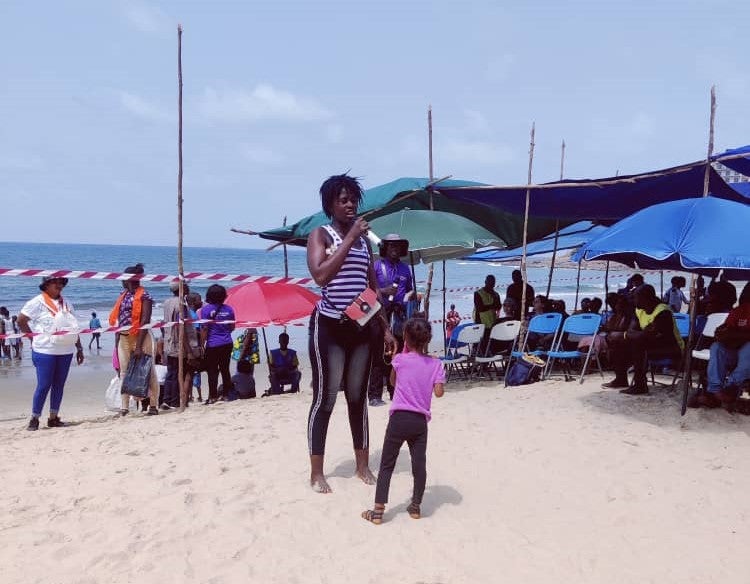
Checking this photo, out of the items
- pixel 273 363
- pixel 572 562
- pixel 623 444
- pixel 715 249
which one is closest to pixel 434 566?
pixel 572 562

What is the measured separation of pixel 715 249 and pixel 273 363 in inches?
227

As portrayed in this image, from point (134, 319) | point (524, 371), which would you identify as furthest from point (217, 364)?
point (524, 371)

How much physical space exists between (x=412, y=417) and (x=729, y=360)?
147 inches

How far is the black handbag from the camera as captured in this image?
6.98m

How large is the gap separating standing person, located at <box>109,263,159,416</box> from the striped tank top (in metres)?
3.78

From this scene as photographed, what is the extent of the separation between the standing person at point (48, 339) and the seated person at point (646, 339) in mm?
5588

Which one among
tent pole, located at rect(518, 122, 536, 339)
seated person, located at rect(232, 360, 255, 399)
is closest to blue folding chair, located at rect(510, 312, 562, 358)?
tent pole, located at rect(518, 122, 536, 339)

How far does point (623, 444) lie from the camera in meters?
4.89

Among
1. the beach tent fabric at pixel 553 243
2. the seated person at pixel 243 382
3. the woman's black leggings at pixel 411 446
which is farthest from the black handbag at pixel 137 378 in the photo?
the beach tent fabric at pixel 553 243

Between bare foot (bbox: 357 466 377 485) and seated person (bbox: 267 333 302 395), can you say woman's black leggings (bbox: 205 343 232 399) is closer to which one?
seated person (bbox: 267 333 302 395)

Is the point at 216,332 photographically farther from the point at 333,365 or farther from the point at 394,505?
the point at 394,505

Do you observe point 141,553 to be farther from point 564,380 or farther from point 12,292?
point 12,292

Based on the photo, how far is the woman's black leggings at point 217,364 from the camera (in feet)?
26.1

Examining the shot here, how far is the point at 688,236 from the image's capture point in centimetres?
504
